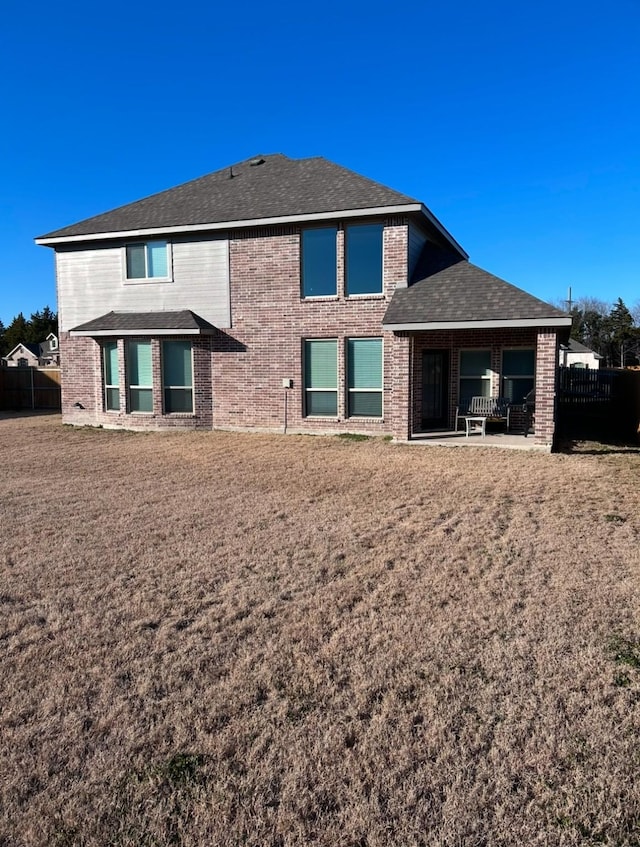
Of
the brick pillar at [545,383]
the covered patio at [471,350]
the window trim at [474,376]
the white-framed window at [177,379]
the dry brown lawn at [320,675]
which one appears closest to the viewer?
the dry brown lawn at [320,675]

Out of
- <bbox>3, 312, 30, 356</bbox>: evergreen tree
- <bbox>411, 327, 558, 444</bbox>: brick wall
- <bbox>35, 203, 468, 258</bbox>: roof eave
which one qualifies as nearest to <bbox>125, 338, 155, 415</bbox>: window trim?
<bbox>35, 203, 468, 258</bbox>: roof eave

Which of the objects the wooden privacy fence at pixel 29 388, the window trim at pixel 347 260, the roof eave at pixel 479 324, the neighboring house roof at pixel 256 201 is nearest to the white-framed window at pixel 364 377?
the window trim at pixel 347 260

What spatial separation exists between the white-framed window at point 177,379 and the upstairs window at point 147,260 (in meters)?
2.02

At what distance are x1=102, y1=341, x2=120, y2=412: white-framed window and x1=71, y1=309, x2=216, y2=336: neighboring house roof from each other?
2.32ft

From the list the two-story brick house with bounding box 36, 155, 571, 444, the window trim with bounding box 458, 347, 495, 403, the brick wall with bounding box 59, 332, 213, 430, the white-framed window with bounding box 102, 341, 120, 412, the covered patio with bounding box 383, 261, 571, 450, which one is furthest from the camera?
the white-framed window with bounding box 102, 341, 120, 412

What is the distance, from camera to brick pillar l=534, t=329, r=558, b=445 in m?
11.8

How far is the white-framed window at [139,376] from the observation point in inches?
619

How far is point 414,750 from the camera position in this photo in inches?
114

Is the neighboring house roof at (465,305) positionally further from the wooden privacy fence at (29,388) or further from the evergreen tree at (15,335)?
the evergreen tree at (15,335)

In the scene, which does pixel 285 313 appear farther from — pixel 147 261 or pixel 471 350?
pixel 471 350

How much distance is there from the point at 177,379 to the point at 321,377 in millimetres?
3960

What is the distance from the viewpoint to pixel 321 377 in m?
14.5

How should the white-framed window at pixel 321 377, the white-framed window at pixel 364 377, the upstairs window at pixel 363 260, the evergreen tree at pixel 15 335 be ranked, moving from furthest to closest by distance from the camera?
1. the evergreen tree at pixel 15 335
2. the white-framed window at pixel 321 377
3. the white-framed window at pixel 364 377
4. the upstairs window at pixel 363 260

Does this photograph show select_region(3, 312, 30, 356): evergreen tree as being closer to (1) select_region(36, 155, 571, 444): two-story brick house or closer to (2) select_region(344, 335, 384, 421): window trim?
(1) select_region(36, 155, 571, 444): two-story brick house
